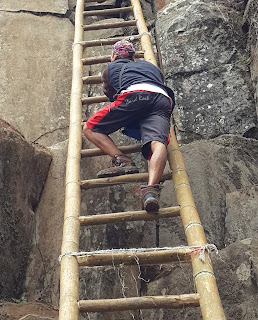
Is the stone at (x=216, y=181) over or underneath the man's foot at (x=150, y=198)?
over

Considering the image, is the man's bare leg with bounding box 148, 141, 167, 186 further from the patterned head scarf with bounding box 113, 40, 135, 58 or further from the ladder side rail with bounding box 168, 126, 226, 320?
the patterned head scarf with bounding box 113, 40, 135, 58

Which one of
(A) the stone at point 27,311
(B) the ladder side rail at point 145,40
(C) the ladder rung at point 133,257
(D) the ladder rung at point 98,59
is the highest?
(B) the ladder side rail at point 145,40

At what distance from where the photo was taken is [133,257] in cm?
261

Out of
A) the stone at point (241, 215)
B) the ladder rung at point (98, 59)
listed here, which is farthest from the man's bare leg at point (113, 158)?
the ladder rung at point (98, 59)

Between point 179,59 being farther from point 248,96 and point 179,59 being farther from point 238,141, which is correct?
point 238,141

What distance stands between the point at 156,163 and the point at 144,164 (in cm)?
107

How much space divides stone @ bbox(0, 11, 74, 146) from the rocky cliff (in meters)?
0.01

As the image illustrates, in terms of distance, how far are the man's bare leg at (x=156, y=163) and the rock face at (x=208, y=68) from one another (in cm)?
134

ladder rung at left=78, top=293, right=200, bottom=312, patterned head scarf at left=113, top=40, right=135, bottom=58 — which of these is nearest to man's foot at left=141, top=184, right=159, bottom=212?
ladder rung at left=78, top=293, right=200, bottom=312

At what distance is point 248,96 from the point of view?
441cm

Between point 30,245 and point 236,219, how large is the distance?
5.14ft

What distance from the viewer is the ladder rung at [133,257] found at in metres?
2.60

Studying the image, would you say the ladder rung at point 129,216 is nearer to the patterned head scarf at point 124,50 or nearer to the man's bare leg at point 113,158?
the man's bare leg at point 113,158

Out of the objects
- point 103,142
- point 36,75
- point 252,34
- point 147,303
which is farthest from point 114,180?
point 36,75
